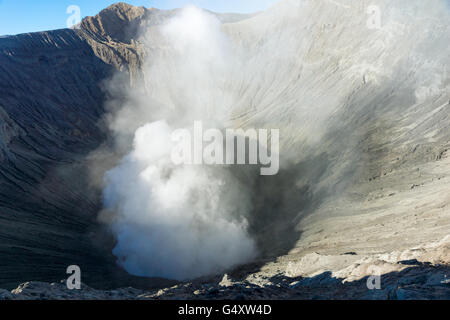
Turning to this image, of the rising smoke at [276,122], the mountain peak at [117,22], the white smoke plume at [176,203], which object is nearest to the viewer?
the white smoke plume at [176,203]

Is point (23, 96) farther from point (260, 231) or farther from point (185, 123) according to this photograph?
point (260, 231)

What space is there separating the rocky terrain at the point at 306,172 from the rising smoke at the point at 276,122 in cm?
29

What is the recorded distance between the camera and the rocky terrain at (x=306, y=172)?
49.0 ft

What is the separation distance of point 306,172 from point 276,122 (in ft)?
46.8

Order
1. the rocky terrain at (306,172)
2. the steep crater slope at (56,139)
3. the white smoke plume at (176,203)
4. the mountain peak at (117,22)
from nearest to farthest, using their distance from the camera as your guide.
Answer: the rocky terrain at (306,172)
the steep crater slope at (56,139)
the white smoke plume at (176,203)
the mountain peak at (117,22)

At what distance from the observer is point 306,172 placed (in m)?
37.1

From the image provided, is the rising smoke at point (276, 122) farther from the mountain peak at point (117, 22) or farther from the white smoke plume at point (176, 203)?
the mountain peak at point (117, 22)

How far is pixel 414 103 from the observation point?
116 feet

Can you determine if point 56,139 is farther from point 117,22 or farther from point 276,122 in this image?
point 117,22

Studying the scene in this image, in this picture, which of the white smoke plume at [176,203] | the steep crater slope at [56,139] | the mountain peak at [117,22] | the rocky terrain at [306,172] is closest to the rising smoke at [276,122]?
the white smoke plume at [176,203]

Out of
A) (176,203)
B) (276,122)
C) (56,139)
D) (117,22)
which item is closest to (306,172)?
(276,122)

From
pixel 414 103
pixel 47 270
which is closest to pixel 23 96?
pixel 47 270

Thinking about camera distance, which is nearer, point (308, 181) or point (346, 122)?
point (308, 181)
